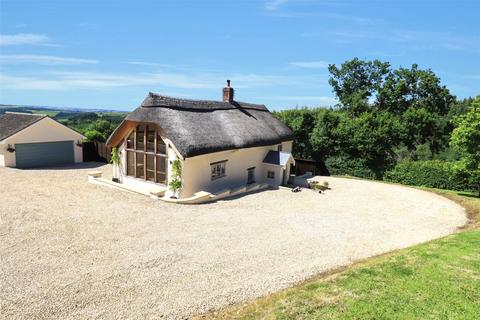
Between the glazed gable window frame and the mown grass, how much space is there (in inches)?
448

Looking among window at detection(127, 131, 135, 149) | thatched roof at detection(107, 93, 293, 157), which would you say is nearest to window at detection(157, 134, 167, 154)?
thatched roof at detection(107, 93, 293, 157)

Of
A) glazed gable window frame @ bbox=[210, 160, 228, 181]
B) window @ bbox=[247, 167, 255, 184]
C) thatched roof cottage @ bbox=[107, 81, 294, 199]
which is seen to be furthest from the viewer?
window @ bbox=[247, 167, 255, 184]

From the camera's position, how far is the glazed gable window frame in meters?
20.8

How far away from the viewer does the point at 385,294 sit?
8.42 m

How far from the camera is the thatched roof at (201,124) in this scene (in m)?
19.0

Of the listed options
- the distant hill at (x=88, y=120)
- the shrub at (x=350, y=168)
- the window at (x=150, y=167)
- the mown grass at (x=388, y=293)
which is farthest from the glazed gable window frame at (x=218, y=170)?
the distant hill at (x=88, y=120)

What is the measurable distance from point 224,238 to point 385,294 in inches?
253

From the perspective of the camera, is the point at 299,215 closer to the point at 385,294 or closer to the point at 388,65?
the point at 385,294

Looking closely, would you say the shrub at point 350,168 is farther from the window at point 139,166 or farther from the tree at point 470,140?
the window at point 139,166

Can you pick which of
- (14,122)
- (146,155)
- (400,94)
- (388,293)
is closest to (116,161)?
(146,155)

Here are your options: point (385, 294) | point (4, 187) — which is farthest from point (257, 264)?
point (4, 187)

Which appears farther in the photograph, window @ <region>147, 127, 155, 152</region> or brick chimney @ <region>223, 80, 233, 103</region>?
brick chimney @ <region>223, 80, 233, 103</region>

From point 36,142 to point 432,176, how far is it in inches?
1253

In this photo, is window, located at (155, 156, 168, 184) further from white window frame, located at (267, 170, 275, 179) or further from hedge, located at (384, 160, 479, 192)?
hedge, located at (384, 160, 479, 192)
